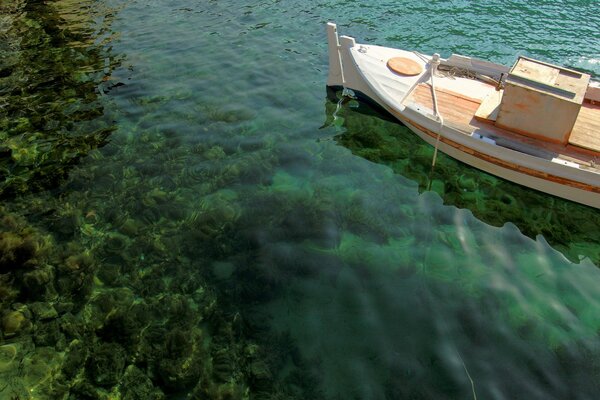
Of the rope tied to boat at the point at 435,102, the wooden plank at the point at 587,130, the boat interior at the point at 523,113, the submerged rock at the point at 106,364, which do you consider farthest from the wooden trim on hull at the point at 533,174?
the submerged rock at the point at 106,364

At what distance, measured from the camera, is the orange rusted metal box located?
1237cm

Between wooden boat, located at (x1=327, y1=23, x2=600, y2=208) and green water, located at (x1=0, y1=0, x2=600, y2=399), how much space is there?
871 mm

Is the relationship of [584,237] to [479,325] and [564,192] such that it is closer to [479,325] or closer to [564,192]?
[564,192]

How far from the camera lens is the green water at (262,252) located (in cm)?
936

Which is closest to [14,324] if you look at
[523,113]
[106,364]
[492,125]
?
[106,364]

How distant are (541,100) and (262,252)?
386 inches

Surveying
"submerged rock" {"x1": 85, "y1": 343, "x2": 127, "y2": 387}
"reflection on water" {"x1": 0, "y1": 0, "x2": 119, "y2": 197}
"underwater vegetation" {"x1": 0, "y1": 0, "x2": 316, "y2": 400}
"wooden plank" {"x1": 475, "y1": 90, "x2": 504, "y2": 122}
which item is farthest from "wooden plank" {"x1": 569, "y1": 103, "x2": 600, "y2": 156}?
"reflection on water" {"x1": 0, "y1": 0, "x2": 119, "y2": 197}

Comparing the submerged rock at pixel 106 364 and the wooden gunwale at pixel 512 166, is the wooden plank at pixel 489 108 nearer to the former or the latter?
the wooden gunwale at pixel 512 166

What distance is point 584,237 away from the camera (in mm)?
12562

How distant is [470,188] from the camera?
46.4 ft

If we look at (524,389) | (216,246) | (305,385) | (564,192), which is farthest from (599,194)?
(216,246)

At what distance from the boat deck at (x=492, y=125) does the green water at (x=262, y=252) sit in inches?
58.6

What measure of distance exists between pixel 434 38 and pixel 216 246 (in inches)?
703

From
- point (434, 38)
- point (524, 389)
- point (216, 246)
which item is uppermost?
point (434, 38)
